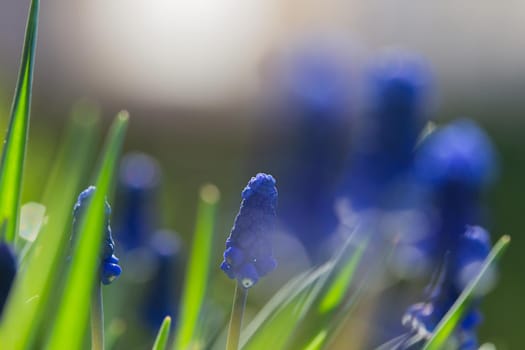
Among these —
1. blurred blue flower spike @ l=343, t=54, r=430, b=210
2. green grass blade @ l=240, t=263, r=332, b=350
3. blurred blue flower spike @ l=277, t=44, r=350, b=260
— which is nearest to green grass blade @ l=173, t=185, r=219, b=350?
green grass blade @ l=240, t=263, r=332, b=350

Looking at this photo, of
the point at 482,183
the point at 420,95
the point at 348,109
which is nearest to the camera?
the point at 482,183

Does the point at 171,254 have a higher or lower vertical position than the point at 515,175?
higher

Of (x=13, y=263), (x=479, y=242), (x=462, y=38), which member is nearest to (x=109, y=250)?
(x=13, y=263)

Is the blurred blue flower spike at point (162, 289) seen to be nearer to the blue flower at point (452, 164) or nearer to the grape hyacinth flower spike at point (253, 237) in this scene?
the blue flower at point (452, 164)

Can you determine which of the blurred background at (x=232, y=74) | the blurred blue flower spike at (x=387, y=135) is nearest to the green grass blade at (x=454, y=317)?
the blurred blue flower spike at (x=387, y=135)

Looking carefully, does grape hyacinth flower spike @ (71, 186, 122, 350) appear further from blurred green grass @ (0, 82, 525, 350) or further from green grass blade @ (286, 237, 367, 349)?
blurred green grass @ (0, 82, 525, 350)

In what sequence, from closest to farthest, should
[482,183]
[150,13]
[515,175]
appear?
[482,183]
[515,175]
[150,13]

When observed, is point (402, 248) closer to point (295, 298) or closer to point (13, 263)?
point (295, 298)
